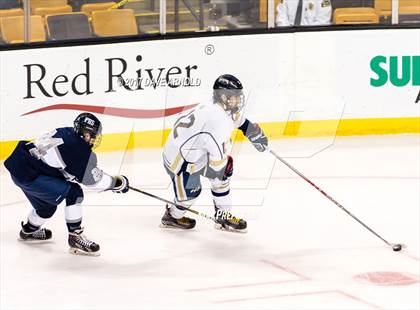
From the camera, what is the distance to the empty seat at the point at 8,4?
8.36 m

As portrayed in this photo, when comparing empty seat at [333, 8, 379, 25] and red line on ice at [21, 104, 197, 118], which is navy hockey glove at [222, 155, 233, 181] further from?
empty seat at [333, 8, 379, 25]

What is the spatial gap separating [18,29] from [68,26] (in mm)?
375

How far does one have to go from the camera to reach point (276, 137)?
371 inches

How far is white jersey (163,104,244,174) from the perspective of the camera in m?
6.63

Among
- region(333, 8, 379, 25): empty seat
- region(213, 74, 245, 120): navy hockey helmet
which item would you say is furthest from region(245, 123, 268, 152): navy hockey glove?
region(333, 8, 379, 25): empty seat

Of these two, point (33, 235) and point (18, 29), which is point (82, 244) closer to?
point (33, 235)

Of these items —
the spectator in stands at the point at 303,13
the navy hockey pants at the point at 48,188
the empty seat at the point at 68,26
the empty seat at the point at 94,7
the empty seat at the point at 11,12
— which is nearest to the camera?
the navy hockey pants at the point at 48,188

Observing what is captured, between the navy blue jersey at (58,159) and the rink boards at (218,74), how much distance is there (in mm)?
1809

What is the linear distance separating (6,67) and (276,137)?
2.25 m

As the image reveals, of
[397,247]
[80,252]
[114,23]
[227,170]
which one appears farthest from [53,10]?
[397,247]

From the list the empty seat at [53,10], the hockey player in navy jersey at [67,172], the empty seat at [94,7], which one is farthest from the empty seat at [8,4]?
the hockey player in navy jersey at [67,172]

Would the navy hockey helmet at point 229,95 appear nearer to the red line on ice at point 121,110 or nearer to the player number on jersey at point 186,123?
the player number on jersey at point 186,123

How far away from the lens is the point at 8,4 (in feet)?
27.6

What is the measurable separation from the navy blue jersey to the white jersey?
1.90 ft
